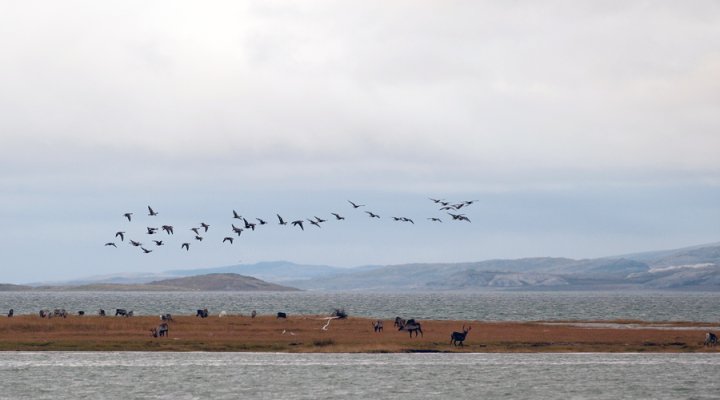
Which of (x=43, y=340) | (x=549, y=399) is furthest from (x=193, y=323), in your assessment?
(x=549, y=399)

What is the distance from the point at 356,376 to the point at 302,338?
2021cm

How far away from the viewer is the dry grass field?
69.4 metres

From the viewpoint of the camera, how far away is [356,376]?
55281 millimetres

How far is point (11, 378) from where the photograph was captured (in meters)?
52.5

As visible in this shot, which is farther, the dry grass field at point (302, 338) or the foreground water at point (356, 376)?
the dry grass field at point (302, 338)

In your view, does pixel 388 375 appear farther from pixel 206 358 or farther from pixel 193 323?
pixel 193 323

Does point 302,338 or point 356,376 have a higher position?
point 302,338

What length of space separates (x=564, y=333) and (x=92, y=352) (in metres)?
35.9

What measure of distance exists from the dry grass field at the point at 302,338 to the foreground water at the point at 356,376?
3.36m

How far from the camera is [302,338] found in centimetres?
7512

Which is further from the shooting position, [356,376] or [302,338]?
[302,338]

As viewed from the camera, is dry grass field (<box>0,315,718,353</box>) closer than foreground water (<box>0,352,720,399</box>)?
No

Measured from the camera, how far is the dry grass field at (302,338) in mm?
69438

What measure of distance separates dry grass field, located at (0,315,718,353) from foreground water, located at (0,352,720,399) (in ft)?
11.0
